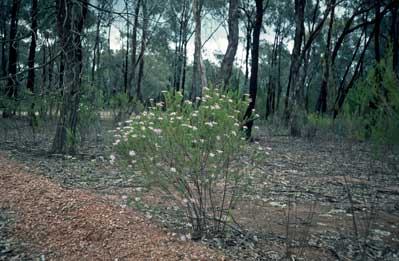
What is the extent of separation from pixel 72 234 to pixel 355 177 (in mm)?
5075

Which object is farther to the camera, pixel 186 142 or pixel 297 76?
pixel 297 76

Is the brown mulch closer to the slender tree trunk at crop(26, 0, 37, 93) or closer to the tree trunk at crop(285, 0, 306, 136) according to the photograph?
the slender tree trunk at crop(26, 0, 37, 93)

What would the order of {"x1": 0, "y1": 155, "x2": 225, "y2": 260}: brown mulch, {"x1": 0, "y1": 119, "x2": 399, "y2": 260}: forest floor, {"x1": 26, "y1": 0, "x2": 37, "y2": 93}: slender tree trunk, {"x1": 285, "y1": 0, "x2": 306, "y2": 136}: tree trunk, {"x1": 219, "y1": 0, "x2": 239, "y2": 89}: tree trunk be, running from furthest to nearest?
{"x1": 285, "y1": 0, "x2": 306, "y2": 136}: tree trunk < {"x1": 219, "y1": 0, "x2": 239, "y2": 89}: tree trunk < {"x1": 26, "y1": 0, "x2": 37, "y2": 93}: slender tree trunk < {"x1": 0, "y1": 119, "x2": 399, "y2": 260}: forest floor < {"x1": 0, "y1": 155, "x2": 225, "y2": 260}: brown mulch

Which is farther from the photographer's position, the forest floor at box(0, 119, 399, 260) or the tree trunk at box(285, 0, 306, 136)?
the tree trunk at box(285, 0, 306, 136)

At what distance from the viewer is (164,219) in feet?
12.7

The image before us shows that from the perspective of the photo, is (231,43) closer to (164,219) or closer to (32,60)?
(32,60)

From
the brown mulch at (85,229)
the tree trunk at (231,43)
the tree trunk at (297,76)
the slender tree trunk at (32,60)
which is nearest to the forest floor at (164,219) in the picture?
the brown mulch at (85,229)

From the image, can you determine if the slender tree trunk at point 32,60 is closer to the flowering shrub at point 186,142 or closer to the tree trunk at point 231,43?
the flowering shrub at point 186,142

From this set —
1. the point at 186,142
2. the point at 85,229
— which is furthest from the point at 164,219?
the point at 186,142

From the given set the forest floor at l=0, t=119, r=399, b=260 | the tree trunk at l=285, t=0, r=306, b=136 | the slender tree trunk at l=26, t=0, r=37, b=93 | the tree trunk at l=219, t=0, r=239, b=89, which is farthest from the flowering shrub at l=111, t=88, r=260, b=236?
the tree trunk at l=285, t=0, r=306, b=136

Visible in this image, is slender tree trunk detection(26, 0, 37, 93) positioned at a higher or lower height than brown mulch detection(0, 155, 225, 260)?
higher

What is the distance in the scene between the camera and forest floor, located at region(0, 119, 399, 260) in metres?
3.21

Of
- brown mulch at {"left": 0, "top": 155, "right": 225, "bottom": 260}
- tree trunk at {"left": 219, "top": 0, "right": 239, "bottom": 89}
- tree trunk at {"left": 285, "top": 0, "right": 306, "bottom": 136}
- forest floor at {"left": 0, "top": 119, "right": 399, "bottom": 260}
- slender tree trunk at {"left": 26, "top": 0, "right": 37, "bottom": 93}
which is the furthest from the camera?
tree trunk at {"left": 285, "top": 0, "right": 306, "bottom": 136}

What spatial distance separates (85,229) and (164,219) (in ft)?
2.51
